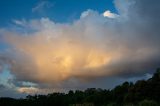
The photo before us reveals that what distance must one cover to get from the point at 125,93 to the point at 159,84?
1631cm

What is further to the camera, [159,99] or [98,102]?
[98,102]

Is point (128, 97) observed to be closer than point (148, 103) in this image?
No

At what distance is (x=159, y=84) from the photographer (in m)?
142

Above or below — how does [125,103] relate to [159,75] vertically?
below

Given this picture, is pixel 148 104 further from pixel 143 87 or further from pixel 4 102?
pixel 4 102

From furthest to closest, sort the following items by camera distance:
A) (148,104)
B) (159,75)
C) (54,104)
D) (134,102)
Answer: (54,104)
(159,75)
(134,102)
(148,104)

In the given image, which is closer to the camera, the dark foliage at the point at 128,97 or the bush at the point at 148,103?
the bush at the point at 148,103

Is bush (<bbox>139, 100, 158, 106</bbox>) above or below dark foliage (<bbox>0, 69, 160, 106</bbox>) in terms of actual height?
below

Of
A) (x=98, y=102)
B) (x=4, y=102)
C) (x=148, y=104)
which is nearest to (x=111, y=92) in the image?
(x=98, y=102)

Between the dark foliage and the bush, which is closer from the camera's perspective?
the bush

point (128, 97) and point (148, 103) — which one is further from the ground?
point (128, 97)

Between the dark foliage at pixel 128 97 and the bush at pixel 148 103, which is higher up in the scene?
the dark foliage at pixel 128 97

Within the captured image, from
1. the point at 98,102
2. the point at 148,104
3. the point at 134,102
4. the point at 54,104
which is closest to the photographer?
the point at 148,104

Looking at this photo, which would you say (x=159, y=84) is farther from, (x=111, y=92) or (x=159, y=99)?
(x=111, y=92)
